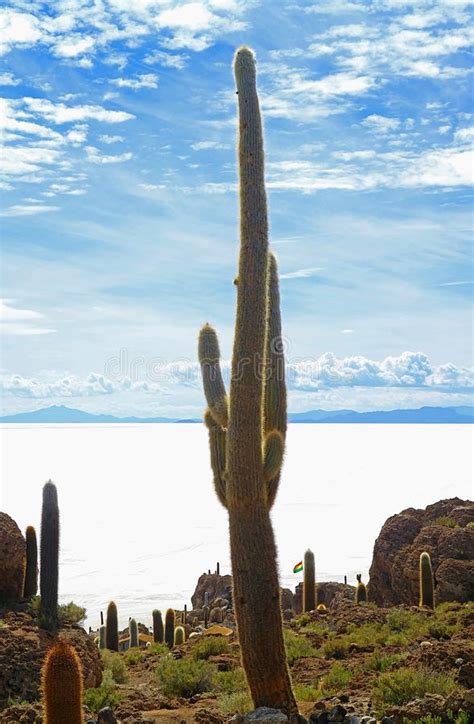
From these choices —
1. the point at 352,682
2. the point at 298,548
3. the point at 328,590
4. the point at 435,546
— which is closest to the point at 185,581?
the point at 298,548

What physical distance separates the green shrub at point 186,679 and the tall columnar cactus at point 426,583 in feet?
30.2

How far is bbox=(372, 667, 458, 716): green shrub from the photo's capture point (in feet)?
35.9

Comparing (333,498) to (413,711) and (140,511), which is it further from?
(413,711)

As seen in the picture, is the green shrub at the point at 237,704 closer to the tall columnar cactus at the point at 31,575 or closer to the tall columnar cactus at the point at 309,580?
the tall columnar cactus at the point at 31,575

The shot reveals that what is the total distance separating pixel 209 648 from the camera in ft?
58.2

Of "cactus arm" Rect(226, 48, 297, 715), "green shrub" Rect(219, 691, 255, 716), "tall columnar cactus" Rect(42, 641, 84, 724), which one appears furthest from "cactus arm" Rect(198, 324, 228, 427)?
"tall columnar cactus" Rect(42, 641, 84, 724)

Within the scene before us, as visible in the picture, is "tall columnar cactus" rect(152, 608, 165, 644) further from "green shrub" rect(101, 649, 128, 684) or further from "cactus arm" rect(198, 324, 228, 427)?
"cactus arm" rect(198, 324, 228, 427)

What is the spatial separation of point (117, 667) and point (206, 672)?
10.4ft

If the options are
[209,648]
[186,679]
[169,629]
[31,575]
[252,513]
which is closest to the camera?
[252,513]

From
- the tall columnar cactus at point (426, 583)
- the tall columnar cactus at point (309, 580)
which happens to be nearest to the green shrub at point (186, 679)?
the tall columnar cactus at point (426, 583)

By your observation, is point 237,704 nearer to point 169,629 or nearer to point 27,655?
point 27,655

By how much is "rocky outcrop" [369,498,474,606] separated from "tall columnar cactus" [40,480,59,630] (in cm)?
1105

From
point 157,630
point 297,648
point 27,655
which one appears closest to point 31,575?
point 27,655

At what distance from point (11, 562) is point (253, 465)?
8.65m
